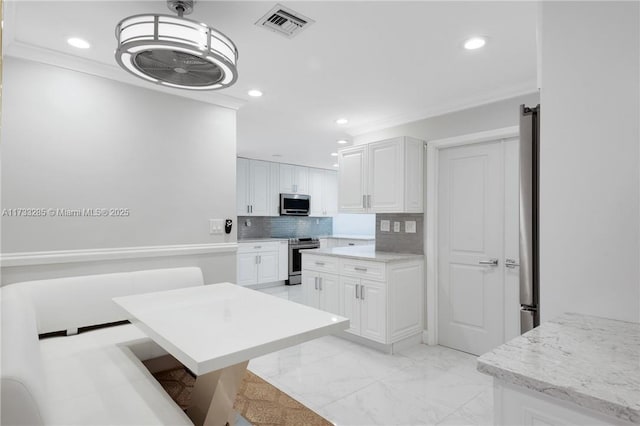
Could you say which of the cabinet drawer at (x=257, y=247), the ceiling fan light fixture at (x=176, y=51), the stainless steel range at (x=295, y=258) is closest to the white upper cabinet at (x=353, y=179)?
the ceiling fan light fixture at (x=176, y=51)

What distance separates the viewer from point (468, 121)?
330 cm

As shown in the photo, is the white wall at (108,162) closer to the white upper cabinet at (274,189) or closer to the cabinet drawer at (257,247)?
the cabinet drawer at (257,247)

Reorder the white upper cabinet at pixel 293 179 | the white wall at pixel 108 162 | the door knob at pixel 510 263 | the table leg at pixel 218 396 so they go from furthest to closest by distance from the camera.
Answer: the white upper cabinet at pixel 293 179, the door knob at pixel 510 263, the white wall at pixel 108 162, the table leg at pixel 218 396

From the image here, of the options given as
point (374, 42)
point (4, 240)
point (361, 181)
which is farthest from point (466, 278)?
point (4, 240)

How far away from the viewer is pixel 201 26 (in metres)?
1.55

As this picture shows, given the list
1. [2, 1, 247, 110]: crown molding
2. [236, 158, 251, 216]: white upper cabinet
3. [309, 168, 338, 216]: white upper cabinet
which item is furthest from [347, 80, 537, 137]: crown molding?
[309, 168, 338, 216]: white upper cabinet

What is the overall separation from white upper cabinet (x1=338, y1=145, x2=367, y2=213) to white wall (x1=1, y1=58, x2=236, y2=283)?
4.32 ft

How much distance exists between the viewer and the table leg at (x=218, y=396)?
5.91 feet

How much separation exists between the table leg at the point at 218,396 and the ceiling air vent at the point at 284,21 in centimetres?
188

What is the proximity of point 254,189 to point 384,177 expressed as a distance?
329 centimetres

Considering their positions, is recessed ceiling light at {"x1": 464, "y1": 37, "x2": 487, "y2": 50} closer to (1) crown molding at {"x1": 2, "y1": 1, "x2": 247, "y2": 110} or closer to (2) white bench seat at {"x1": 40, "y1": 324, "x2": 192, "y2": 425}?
(1) crown molding at {"x1": 2, "y1": 1, "x2": 247, "y2": 110}

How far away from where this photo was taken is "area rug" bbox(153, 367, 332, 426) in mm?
2176

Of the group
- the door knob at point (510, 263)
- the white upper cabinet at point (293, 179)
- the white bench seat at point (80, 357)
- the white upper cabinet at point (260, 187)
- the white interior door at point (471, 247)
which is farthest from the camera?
the white upper cabinet at point (293, 179)

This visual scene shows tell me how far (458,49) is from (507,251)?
1.80 m
